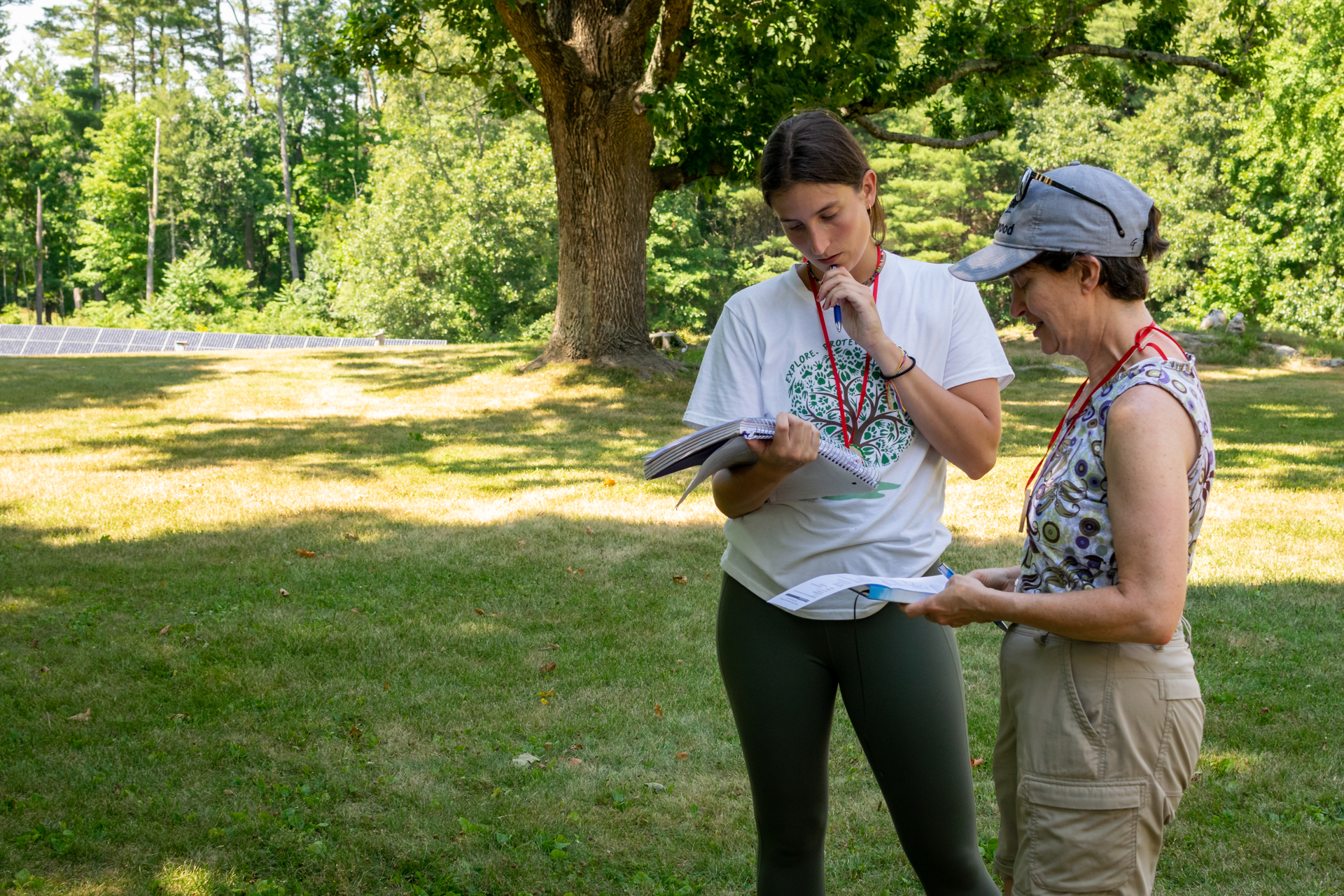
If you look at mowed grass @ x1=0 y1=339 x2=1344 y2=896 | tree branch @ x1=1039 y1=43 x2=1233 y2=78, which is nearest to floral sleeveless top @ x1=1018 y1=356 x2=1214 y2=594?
mowed grass @ x1=0 y1=339 x2=1344 y2=896

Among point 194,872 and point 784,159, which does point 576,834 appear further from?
point 784,159

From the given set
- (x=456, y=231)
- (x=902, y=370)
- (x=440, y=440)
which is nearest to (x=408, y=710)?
(x=902, y=370)

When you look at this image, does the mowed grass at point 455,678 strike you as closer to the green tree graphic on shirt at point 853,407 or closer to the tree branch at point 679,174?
the green tree graphic on shirt at point 853,407

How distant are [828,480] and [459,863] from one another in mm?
2111

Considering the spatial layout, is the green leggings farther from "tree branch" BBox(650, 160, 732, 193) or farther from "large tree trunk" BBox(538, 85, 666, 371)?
"tree branch" BBox(650, 160, 732, 193)

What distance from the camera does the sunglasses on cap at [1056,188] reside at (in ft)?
5.85

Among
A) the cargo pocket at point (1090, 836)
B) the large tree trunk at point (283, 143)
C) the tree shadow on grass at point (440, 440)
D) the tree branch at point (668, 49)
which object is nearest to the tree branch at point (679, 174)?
the tree branch at point (668, 49)

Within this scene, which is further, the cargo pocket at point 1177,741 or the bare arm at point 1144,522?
the cargo pocket at point 1177,741

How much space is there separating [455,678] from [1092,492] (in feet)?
12.6

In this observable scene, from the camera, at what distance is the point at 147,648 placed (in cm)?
520

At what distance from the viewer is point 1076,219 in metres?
1.80

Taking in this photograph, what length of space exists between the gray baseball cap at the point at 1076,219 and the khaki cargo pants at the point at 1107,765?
696 millimetres

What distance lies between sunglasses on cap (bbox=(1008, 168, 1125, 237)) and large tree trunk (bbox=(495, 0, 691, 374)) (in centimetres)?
1065

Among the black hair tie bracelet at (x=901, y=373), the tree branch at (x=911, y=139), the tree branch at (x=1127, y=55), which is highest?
the tree branch at (x=1127, y=55)
